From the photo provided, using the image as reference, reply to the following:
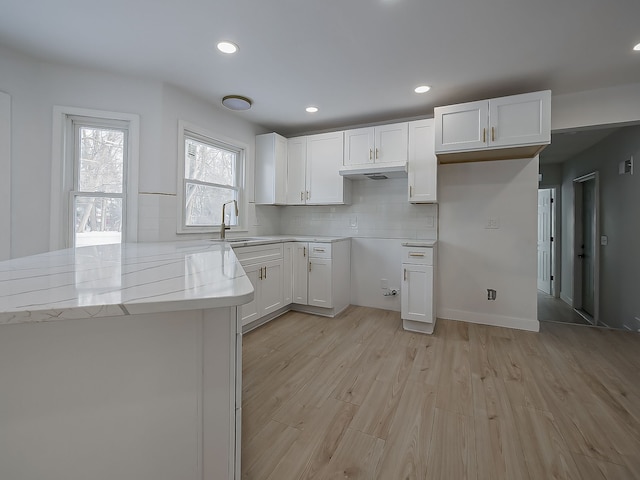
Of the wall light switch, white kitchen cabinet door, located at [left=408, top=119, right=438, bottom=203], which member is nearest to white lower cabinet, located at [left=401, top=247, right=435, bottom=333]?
white kitchen cabinet door, located at [left=408, top=119, right=438, bottom=203]

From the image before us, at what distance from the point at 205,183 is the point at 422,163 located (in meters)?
2.37

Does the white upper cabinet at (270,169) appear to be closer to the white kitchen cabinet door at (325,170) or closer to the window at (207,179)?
the window at (207,179)

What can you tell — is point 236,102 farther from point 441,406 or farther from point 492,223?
point 441,406

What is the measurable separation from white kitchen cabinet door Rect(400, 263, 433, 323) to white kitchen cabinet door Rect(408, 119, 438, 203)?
78 centimetres

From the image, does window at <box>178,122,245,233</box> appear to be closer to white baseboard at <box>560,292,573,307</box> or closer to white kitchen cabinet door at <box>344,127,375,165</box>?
white kitchen cabinet door at <box>344,127,375,165</box>

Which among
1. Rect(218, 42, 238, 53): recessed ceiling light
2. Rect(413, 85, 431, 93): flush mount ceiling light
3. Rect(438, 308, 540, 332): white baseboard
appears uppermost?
Rect(413, 85, 431, 93): flush mount ceiling light

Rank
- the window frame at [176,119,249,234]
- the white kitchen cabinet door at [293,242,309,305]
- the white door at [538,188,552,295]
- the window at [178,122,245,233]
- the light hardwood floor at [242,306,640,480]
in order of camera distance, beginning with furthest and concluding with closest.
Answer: the white door at [538,188,552,295], the white kitchen cabinet door at [293,242,309,305], the window at [178,122,245,233], the window frame at [176,119,249,234], the light hardwood floor at [242,306,640,480]

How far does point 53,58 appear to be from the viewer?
224 centimetres

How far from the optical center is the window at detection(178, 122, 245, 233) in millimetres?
2936

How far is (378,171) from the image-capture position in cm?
322

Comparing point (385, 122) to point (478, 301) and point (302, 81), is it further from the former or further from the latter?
point (478, 301)

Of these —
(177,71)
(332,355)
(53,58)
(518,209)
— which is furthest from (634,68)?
(53,58)

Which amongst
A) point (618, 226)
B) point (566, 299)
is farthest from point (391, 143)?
point (566, 299)

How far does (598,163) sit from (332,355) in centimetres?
445
